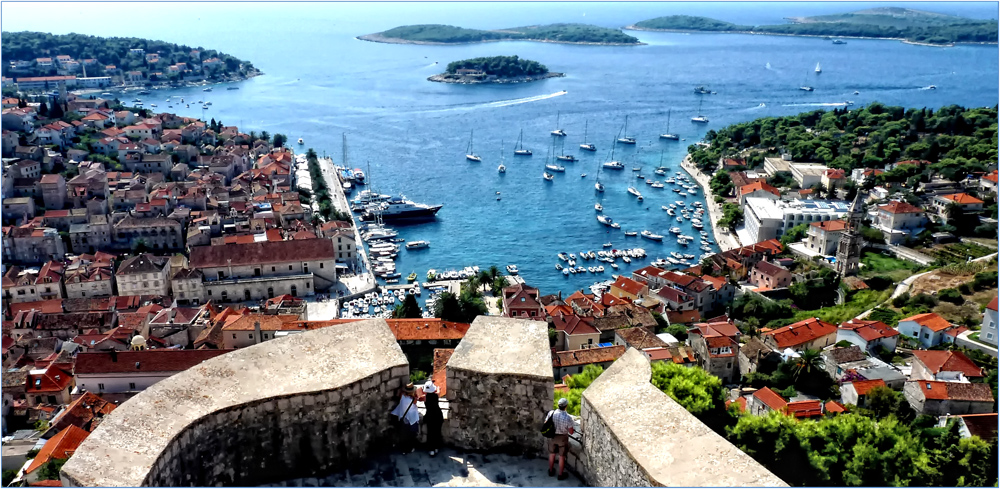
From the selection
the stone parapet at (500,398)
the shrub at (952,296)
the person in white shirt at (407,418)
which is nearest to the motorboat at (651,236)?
the shrub at (952,296)

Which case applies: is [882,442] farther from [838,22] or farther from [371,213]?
[838,22]

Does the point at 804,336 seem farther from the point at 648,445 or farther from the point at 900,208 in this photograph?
the point at 648,445

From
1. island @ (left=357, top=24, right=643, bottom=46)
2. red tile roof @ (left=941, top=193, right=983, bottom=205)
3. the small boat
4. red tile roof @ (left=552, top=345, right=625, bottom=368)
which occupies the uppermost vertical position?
island @ (left=357, top=24, right=643, bottom=46)

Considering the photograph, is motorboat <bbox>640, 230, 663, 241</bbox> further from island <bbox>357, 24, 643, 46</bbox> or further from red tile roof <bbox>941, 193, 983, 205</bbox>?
island <bbox>357, 24, 643, 46</bbox>

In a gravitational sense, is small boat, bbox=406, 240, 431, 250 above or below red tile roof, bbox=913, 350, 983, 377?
below

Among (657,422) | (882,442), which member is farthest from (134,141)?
(657,422)

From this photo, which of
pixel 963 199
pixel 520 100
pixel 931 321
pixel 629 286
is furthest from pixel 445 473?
pixel 520 100

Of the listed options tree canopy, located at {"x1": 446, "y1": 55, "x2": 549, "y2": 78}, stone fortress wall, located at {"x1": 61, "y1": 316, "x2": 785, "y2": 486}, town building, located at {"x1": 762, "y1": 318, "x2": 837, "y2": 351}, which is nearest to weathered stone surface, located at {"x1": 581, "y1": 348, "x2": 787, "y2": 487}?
stone fortress wall, located at {"x1": 61, "y1": 316, "x2": 785, "y2": 486}
